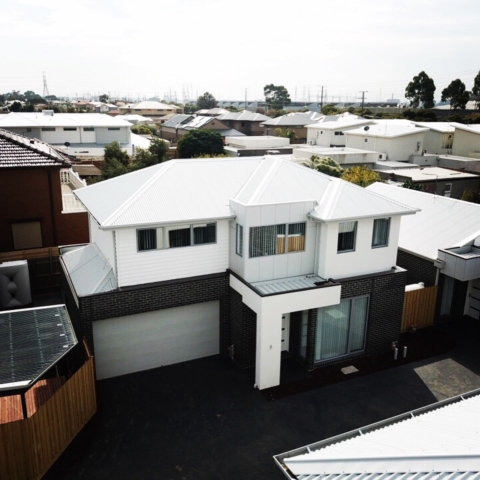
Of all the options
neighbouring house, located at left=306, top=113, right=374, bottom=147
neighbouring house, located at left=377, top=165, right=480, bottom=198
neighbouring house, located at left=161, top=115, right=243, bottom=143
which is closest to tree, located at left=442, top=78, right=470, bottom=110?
neighbouring house, located at left=306, top=113, right=374, bottom=147

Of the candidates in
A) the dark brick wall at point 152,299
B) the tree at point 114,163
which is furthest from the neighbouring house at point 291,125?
the dark brick wall at point 152,299

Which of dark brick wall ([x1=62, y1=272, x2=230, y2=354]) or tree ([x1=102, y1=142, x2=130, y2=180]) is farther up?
tree ([x1=102, y1=142, x2=130, y2=180])

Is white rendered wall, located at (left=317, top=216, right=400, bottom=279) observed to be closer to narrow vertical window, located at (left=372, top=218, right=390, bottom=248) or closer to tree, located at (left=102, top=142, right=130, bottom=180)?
narrow vertical window, located at (left=372, top=218, right=390, bottom=248)

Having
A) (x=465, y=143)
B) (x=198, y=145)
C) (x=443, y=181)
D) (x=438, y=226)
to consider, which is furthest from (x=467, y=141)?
(x=438, y=226)

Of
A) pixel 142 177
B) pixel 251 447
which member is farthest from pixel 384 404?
pixel 142 177

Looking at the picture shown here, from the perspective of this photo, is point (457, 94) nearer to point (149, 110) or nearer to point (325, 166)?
point (325, 166)

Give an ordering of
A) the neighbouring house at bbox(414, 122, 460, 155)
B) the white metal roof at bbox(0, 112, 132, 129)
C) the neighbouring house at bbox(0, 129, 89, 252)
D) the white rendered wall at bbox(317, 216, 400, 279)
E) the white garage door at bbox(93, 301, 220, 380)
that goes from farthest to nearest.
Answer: the neighbouring house at bbox(414, 122, 460, 155) → the white metal roof at bbox(0, 112, 132, 129) → the neighbouring house at bbox(0, 129, 89, 252) → the white rendered wall at bbox(317, 216, 400, 279) → the white garage door at bbox(93, 301, 220, 380)
